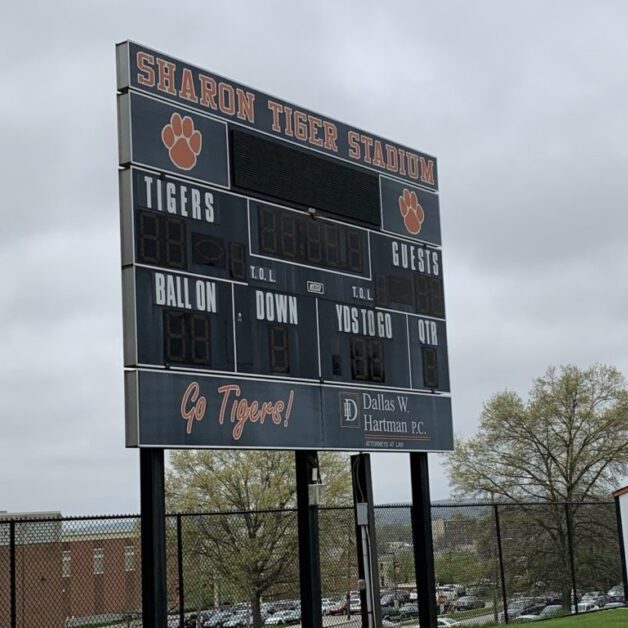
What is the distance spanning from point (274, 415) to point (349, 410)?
1.52 meters

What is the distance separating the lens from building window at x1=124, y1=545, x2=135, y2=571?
54.0 ft

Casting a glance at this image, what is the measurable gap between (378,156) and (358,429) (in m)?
4.07

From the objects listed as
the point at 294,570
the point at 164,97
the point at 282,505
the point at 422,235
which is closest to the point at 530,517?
the point at 282,505

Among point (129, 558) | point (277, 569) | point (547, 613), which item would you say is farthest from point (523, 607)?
point (129, 558)

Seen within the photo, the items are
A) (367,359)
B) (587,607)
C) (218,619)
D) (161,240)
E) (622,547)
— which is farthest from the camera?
(622,547)

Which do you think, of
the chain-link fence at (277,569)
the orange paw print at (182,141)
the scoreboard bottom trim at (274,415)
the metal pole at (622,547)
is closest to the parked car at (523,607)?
the chain-link fence at (277,569)

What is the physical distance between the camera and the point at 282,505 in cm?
3572

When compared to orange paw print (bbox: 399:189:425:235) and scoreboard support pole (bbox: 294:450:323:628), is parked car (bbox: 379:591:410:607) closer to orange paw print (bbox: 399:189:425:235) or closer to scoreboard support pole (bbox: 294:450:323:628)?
scoreboard support pole (bbox: 294:450:323:628)

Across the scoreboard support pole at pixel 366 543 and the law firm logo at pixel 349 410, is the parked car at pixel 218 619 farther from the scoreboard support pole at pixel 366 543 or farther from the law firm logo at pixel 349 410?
the law firm logo at pixel 349 410

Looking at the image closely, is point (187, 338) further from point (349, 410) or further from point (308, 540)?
point (308, 540)

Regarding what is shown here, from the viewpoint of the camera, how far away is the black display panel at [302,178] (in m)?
13.6

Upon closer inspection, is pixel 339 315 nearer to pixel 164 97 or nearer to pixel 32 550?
pixel 164 97

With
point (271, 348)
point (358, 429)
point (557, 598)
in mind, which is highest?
point (271, 348)

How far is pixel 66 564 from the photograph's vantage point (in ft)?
52.9
